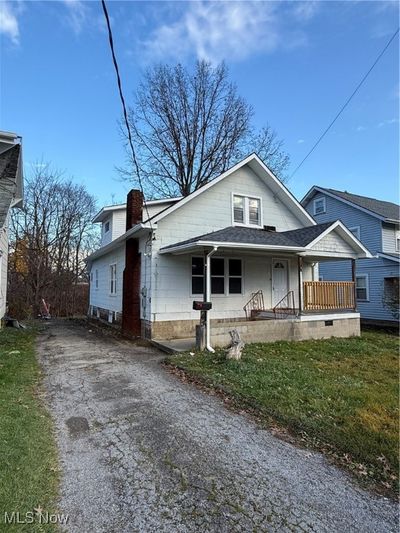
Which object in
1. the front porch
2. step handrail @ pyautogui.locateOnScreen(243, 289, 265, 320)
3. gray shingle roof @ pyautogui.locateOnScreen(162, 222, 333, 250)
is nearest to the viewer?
gray shingle roof @ pyautogui.locateOnScreen(162, 222, 333, 250)

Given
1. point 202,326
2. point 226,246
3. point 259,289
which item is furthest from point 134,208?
point 259,289

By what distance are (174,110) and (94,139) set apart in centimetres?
1463

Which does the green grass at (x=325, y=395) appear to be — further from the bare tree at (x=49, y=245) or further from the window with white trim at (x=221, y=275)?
the bare tree at (x=49, y=245)

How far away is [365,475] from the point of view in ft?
10.9

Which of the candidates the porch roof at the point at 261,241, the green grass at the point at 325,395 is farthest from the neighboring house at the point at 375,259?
the green grass at the point at 325,395

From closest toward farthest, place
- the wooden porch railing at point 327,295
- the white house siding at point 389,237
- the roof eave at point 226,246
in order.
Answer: the roof eave at point 226,246, the wooden porch railing at point 327,295, the white house siding at point 389,237

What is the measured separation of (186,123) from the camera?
77.9 feet

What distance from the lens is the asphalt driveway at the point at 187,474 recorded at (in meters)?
2.53

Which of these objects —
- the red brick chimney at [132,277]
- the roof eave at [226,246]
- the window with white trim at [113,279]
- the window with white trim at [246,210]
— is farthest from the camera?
the window with white trim at [113,279]

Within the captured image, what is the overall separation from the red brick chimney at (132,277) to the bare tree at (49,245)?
13.2m

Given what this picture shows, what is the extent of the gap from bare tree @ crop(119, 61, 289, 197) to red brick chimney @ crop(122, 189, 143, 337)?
1176 centimetres

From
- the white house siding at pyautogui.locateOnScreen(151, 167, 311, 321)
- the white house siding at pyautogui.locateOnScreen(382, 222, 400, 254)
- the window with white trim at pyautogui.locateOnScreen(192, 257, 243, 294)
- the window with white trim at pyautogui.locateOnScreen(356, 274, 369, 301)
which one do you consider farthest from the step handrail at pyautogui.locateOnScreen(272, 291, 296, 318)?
the white house siding at pyautogui.locateOnScreen(382, 222, 400, 254)

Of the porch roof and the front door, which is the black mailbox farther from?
the front door

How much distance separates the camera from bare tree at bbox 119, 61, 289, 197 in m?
23.6
